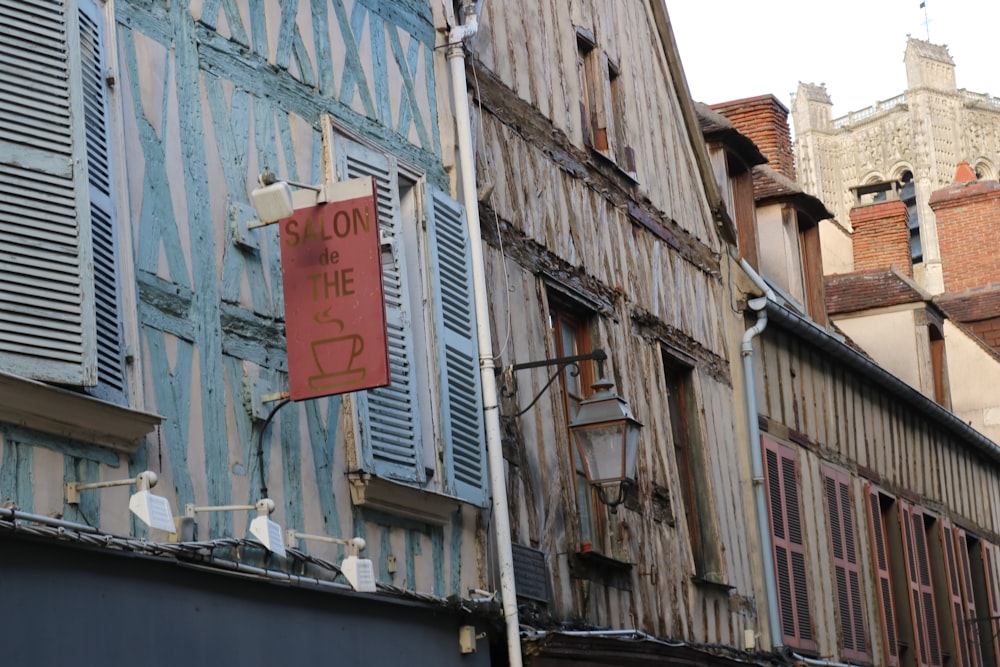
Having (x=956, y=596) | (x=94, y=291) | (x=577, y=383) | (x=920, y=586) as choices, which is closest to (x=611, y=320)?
(x=577, y=383)

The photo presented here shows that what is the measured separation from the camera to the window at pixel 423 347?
7238mm

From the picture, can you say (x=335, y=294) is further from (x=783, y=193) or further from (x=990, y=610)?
(x=990, y=610)

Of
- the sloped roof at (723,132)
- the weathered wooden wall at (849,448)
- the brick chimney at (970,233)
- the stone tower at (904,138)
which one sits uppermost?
the stone tower at (904,138)

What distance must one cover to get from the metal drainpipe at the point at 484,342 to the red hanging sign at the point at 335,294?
1.81 meters

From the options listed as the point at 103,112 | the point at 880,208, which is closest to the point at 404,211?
the point at 103,112

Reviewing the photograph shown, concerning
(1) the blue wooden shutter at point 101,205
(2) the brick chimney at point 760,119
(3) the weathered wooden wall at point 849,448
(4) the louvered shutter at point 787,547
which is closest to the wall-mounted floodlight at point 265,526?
(1) the blue wooden shutter at point 101,205

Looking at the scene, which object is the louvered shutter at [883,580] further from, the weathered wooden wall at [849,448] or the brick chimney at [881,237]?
the brick chimney at [881,237]

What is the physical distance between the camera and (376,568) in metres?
7.02

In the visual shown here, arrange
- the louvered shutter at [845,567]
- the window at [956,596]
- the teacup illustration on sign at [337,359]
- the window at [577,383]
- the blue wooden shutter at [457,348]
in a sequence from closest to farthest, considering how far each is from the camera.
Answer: the teacup illustration on sign at [337,359], the blue wooden shutter at [457,348], the window at [577,383], the louvered shutter at [845,567], the window at [956,596]

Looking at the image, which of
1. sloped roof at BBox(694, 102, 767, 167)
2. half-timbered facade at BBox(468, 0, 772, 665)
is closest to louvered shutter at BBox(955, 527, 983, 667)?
sloped roof at BBox(694, 102, 767, 167)

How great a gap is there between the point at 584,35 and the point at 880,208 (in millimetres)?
10304

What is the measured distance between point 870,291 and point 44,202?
13147mm

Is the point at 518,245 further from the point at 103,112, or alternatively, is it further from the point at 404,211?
the point at 103,112

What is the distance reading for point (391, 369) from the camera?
7.36 metres
